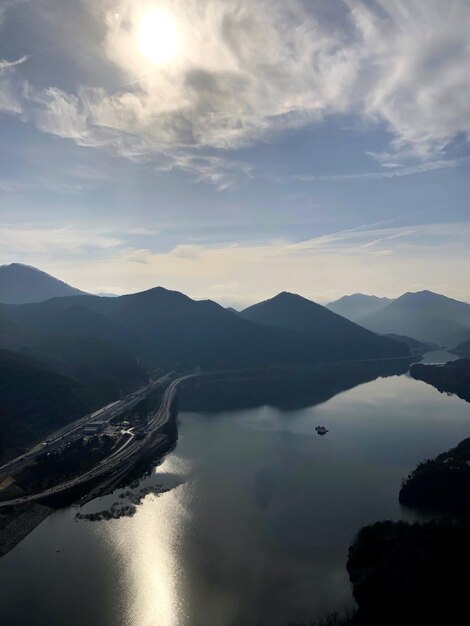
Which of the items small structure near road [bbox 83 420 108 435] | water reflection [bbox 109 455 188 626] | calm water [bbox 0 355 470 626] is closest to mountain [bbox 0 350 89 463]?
small structure near road [bbox 83 420 108 435]

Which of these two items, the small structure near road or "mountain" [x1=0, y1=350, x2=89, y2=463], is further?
the small structure near road

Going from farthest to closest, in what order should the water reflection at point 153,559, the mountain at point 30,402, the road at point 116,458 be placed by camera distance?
1. the mountain at point 30,402
2. the road at point 116,458
3. the water reflection at point 153,559

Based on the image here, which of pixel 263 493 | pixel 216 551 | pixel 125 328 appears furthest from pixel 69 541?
pixel 125 328

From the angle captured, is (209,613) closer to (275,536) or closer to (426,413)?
(275,536)

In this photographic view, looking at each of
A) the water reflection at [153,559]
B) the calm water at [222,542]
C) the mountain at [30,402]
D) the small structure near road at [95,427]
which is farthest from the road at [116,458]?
the water reflection at [153,559]

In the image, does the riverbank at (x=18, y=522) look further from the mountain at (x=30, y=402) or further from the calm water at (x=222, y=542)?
the mountain at (x=30, y=402)

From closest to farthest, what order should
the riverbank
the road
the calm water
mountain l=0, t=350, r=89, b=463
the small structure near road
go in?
the calm water
the riverbank
the road
mountain l=0, t=350, r=89, b=463
the small structure near road

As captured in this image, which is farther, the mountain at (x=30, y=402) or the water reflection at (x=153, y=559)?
the mountain at (x=30, y=402)

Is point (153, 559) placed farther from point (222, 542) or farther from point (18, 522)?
point (18, 522)

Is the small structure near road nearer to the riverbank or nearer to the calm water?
the calm water
